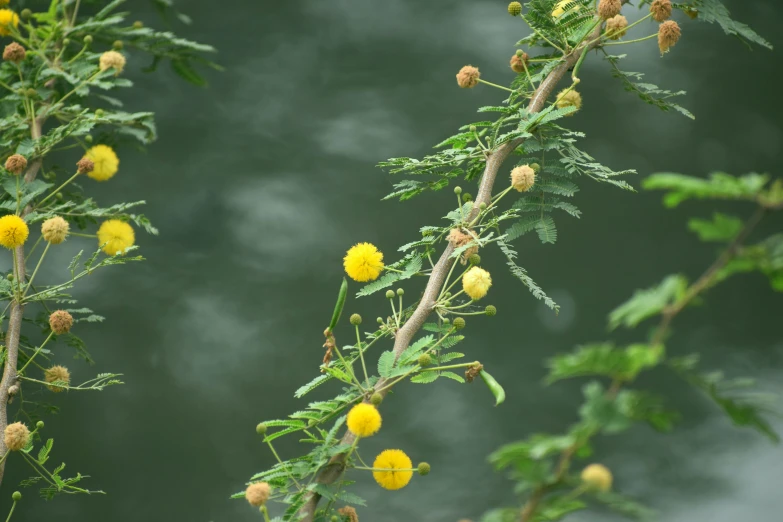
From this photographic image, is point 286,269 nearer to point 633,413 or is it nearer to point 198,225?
point 198,225

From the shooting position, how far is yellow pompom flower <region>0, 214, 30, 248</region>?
1.06 metres

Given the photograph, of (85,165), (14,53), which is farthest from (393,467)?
(14,53)

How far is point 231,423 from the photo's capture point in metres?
1.96

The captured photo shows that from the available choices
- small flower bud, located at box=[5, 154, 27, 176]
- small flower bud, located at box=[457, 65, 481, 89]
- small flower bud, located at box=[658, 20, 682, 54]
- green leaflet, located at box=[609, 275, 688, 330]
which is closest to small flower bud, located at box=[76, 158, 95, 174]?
small flower bud, located at box=[5, 154, 27, 176]

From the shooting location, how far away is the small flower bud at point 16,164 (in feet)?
3.91

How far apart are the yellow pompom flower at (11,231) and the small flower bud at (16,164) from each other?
0.15m

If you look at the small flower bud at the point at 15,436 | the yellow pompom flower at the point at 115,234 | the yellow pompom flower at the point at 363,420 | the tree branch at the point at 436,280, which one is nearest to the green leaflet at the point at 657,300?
the yellow pompom flower at the point at 363,420

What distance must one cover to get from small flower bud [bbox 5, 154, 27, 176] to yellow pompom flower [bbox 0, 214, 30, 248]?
0.51ft

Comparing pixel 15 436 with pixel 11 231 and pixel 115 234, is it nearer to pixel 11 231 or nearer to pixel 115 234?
pixel 11 231

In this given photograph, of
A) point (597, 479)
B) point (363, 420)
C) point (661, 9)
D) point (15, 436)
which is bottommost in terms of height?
point (15, 436)

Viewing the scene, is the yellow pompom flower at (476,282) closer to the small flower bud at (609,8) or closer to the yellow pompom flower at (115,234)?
the small flower bud at (609,8)

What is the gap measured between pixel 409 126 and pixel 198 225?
616mm

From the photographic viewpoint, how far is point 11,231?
107cm

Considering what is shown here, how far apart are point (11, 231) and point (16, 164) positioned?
6.7 inches
